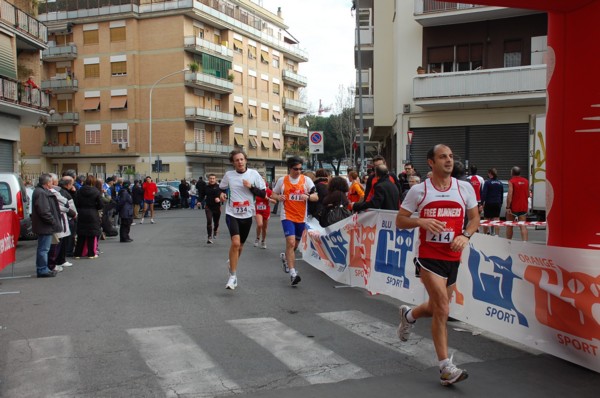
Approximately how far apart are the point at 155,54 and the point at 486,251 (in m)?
51.9

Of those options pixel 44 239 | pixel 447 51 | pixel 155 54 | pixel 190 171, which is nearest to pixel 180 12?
pixel 155 54

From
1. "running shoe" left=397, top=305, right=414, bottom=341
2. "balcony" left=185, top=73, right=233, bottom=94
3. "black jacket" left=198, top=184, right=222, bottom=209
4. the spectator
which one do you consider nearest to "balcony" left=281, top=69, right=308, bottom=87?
"balcony" left=185, top=73, right=233, bottom=94

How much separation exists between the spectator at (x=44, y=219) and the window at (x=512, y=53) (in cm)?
2186

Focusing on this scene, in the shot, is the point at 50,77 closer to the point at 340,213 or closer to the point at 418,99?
the point at 418,99

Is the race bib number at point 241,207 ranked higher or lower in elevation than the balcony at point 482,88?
lower

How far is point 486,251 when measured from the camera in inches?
247

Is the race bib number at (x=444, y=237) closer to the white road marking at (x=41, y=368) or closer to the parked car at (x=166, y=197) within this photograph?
the white road marking at (x=41, y=368)

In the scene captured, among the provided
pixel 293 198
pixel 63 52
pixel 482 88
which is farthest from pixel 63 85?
pixel 293 198

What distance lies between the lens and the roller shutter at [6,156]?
26188 mm

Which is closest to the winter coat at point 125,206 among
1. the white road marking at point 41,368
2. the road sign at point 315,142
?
the road sign at point 315,142

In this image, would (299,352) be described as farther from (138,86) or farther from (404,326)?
(138,86)

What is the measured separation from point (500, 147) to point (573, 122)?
816 inches

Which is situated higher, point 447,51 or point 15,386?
point 447,51

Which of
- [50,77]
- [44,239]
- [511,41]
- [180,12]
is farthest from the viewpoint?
[50,77]
